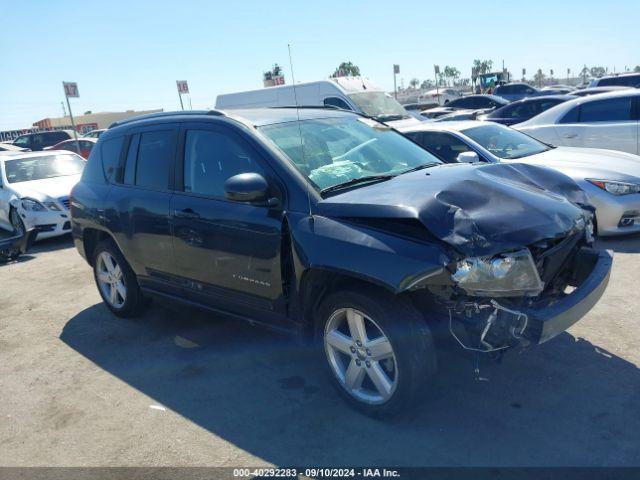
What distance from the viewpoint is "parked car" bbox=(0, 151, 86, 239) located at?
9625mm

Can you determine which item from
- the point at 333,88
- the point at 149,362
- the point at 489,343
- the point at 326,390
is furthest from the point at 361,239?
the point at 333,88

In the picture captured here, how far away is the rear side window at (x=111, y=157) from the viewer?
530cm

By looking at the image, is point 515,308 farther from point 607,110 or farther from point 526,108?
point 526,108

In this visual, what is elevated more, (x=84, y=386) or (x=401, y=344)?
(x=401, y=344)

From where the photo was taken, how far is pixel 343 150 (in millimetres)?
4234

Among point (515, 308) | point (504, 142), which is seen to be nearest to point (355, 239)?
point (515, 308)

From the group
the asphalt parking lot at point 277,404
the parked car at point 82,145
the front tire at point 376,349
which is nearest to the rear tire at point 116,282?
the asphalt parking lot at point 277,404

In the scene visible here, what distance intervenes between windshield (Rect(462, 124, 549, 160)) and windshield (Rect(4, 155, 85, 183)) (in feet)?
24.9

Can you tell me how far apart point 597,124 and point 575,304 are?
22.8ft

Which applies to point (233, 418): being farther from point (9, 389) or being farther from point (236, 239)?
point (9, 389)

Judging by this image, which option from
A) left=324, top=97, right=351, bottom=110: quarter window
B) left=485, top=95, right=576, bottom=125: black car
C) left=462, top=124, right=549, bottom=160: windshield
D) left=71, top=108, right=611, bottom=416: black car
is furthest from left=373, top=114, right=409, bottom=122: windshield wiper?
left=71, top=108, right=611, bottom=416: black car

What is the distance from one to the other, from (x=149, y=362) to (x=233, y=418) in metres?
1.27

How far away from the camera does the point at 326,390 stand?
386cm

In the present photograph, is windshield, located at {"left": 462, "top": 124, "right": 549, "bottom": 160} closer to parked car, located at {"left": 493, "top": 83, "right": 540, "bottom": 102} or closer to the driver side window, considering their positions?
the driver side window
